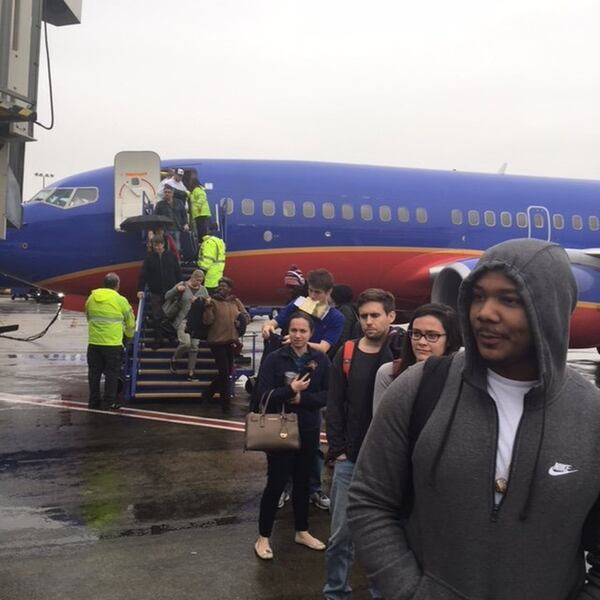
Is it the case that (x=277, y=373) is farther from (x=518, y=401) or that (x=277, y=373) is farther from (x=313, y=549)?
(x=518, y=401)

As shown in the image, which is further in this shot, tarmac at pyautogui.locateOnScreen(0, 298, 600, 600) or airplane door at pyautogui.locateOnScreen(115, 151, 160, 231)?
airplane door at pyautogui.locateOnScreen(115, 151, 160, 231)

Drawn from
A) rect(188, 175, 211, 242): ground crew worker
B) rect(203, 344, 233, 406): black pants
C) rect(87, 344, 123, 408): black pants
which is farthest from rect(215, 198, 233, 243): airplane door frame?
rect(87, 344, 123, 408): black pants

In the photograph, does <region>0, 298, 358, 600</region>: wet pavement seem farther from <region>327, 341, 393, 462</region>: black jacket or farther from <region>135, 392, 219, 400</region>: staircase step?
<region>327, 341, 393, 462</region>: black jacket

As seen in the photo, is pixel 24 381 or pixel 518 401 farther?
pixel 24 381

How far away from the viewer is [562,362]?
5.65 ft

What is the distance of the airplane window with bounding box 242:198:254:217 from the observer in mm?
12094

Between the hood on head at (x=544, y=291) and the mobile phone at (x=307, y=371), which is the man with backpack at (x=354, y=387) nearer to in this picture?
the mobile phone at (x=307, y=371)

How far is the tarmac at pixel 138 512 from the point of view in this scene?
396cm

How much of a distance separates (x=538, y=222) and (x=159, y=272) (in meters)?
7.99

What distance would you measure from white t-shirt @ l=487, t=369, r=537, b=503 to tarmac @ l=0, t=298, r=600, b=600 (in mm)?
2546

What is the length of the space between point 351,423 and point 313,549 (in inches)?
46.3

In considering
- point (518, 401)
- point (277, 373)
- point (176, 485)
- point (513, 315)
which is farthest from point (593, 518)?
point (176, 485)

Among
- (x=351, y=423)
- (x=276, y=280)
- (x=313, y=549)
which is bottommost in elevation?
(x=313, y=549)

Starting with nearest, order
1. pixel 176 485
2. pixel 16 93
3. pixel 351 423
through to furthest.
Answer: pixel 351 423 → pixel 16 93 → pixel 176 485
